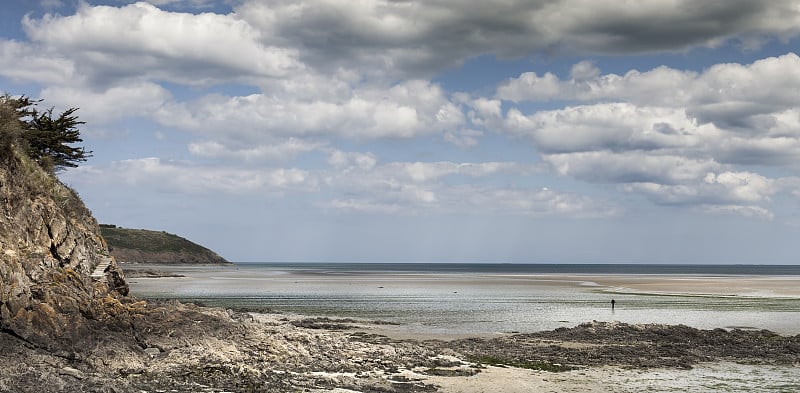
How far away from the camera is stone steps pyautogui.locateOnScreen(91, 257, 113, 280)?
3432 cm

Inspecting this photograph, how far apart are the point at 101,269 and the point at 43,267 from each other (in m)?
11.1

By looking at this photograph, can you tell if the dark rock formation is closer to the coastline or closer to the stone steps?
the coastline

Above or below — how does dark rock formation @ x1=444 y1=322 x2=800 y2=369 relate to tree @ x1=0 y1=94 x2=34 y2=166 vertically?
below

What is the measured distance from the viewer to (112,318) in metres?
24.9

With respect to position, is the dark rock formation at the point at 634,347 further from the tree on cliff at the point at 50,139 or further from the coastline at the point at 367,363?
the tree on cliff at the point at 50,139

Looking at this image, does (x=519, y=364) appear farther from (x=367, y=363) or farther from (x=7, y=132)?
(x=7, y=132)

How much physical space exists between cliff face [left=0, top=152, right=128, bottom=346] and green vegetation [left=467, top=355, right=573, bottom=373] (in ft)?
47.8

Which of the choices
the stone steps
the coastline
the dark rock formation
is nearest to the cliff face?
the stone steps

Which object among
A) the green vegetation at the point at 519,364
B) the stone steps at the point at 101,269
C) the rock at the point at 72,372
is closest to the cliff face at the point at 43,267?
the stone steps at the point at 101,269

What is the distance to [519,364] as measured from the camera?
2784 centimetres

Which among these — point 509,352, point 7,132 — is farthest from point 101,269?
point 509,352

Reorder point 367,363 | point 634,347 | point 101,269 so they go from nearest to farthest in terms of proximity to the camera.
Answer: point 367,363 < point 634,347 < point 101,269

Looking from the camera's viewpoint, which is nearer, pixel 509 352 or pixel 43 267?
pixel 43 267

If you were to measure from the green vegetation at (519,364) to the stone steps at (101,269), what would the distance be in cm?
1932
